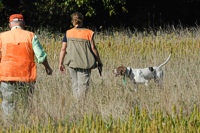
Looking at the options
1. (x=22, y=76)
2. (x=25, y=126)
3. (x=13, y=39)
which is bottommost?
(x=25, y=126)

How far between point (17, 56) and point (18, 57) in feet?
0.06

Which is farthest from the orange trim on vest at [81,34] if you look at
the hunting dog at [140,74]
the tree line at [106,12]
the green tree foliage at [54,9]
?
the green tree foliage at [54,9]

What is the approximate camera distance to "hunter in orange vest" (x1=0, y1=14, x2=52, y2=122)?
8.34 m

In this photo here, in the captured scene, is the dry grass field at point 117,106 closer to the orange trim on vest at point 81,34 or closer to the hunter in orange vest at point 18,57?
the hunter in orange vest at point 18,57

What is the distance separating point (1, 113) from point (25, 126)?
3.48 feet

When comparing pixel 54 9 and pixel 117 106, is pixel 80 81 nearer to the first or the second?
pixel 117 106

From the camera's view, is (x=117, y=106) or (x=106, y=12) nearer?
(x=117, y=106)

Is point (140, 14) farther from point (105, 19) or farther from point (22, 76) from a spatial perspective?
point (22, 76)

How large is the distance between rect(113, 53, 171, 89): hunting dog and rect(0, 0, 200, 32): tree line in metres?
13.5

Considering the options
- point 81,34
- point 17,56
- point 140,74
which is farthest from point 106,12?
point 17,56

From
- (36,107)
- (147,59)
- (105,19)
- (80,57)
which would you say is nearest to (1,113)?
(36,107)

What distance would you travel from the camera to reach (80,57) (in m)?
9.66

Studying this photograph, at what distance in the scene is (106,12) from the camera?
2919cm

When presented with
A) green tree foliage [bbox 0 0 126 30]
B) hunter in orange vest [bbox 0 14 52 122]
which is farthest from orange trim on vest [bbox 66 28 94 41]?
green tree foliage [bbox 0 0 126 30]
